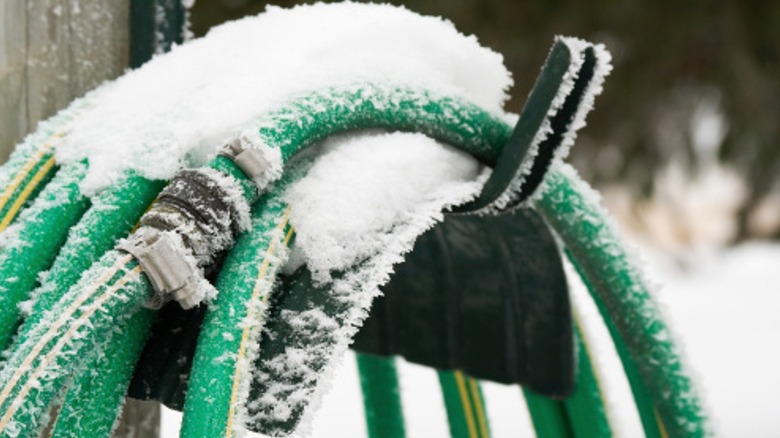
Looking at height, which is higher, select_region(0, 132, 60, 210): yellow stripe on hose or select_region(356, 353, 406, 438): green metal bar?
select_region(0, 132, 60, 210): yellow stripe on hose

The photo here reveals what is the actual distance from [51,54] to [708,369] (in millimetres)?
4113

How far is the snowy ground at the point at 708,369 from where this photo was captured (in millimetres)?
3375

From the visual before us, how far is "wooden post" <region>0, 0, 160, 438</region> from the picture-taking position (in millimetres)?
972

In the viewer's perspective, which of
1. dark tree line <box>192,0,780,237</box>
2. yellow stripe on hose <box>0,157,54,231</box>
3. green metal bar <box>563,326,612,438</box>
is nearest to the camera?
yellow stripe on hose <box>0,157,54,231</box>

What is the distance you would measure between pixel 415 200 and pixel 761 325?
209 inches

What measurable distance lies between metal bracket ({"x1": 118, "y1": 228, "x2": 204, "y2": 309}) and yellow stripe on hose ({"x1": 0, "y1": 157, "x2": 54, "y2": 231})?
0.15 metres

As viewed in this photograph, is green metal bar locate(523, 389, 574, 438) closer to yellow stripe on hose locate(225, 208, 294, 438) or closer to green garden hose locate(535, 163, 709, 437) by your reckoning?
green garden hose locate(535, 163, 709, 437)

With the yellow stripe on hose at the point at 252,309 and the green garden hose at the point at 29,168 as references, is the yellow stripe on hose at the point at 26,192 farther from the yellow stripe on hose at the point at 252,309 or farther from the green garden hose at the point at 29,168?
the yellow stripe on hose at the point at 252,309

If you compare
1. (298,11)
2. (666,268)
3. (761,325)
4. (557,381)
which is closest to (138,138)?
(298,11)

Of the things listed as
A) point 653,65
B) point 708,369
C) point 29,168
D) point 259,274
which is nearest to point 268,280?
point 259,274

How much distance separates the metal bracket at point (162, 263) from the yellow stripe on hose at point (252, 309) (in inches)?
1.6

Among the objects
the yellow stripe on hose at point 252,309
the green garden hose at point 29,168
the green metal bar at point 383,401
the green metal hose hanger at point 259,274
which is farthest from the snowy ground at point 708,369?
the green garden hose at point 29,168

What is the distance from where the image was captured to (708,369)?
4.68 m

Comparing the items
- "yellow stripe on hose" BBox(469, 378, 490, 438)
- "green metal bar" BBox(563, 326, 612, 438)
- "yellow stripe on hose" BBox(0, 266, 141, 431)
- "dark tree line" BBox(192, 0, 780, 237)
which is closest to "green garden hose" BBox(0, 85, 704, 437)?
"yellow stripe on hose" BBox(0, 266, 141, 431)
